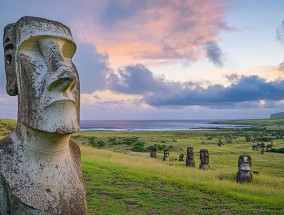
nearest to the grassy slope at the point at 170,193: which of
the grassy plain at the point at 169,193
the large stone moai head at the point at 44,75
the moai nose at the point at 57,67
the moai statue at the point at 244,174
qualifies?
the grassy plain at the point at 169,193

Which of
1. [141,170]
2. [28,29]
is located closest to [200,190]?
[141,170]

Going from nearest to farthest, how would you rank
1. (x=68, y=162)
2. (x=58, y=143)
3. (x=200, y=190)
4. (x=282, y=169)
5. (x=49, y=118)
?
(x=49, y=118), (x=58, y=143), (x=68, y=162), (x=200, y=190), (x=282, y=169)

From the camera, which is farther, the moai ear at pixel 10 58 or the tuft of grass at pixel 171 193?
the tuft of grass at pixel 171 193

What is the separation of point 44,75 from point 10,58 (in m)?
0.65

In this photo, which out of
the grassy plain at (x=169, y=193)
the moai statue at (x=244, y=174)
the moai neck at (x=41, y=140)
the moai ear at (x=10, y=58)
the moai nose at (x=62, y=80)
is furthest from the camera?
the moai statue at (x=244, y=174)

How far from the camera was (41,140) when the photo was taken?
11.7 feet

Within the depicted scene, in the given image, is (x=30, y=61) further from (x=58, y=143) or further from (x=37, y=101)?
(x=58, y=143)

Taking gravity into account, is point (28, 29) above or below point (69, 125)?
above

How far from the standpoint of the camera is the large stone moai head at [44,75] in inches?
135

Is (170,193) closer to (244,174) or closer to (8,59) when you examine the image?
(244,174)

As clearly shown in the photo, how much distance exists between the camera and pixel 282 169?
2970 cm

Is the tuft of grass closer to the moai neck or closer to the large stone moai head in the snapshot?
the moai neck

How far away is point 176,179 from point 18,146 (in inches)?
434

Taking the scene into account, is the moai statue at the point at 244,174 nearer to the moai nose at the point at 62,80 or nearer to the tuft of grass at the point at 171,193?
the tuft of grass at the point at 171,193
